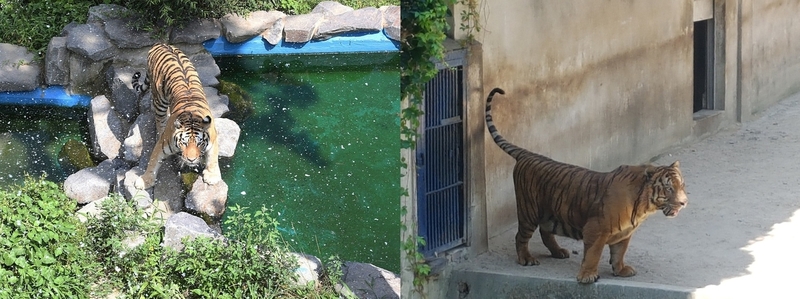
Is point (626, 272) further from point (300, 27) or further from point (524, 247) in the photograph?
point (300, 27)

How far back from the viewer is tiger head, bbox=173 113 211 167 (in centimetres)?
538

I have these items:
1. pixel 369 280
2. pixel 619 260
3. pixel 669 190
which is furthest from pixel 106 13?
pixel 619 260

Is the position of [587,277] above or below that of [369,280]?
below

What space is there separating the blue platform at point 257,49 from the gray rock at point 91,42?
184 mm

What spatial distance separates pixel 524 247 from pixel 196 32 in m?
2.14

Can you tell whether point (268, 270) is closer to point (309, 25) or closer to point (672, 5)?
point (309, 25)

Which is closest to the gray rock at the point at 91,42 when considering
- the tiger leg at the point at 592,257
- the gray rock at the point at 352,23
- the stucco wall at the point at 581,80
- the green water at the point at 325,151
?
the green water at the point at 325,151

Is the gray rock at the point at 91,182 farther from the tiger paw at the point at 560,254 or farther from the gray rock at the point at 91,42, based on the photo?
the tiger paw at the point at 560,254

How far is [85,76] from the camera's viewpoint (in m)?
5.34

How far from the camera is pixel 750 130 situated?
10617 mm

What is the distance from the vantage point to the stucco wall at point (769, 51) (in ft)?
37.1

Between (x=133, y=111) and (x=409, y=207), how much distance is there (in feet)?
4.59

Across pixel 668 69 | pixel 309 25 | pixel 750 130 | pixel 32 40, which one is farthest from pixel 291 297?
pixel 750 130

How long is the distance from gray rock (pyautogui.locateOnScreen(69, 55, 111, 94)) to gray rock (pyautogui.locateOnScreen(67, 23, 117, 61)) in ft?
0.09
